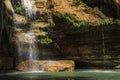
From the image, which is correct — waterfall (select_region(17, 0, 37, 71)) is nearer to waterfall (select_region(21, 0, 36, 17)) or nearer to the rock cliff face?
the rock cliff face

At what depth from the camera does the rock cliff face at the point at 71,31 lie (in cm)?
2638

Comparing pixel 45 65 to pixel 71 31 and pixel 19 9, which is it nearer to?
pixel 71 31

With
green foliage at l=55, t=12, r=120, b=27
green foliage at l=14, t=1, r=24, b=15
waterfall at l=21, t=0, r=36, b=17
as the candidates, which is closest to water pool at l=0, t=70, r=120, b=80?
green foliage at l=55, t=12, r=120, b=27

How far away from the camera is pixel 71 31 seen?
2719cm

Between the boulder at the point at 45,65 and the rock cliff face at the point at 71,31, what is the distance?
1.20 meters

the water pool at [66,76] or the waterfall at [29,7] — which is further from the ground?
the waterfall at [29,7]

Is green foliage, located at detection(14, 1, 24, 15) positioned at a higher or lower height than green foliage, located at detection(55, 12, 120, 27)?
higher

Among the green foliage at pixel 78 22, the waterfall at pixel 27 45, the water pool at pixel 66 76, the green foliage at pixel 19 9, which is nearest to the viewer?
the water pool at pixel 66 76

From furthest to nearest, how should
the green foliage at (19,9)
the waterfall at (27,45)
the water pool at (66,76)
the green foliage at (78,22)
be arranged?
the green foliage at (19,9)
the green foliage at (78,22)
the waterfall at (27,45)
the water pool at (66,76)

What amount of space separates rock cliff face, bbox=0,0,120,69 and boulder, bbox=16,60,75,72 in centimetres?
120

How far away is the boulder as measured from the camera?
24.5 meters

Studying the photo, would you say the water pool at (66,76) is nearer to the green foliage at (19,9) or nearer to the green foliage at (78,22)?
the green foliage at (78,22)

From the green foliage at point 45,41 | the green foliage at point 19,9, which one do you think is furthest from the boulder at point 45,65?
the green foliage at point 19,9

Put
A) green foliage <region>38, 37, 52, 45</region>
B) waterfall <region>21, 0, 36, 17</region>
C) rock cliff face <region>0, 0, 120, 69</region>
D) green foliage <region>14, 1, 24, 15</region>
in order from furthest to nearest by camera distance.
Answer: waterfall <region>21, 0, 36, 17</region>, green foliage <region>14, 1, 24, 15</region>, green foliage <region>38, 37, 52, 45</region>, rock cliff face <region>0, 0, 120, 69</region>
